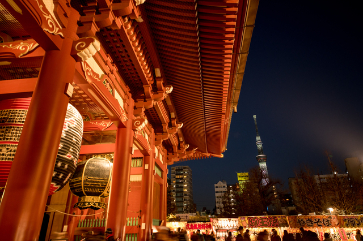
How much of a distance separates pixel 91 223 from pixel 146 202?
7.34 feet

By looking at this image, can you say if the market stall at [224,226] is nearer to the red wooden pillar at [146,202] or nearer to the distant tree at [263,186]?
the red wooden pillar at [146,202]

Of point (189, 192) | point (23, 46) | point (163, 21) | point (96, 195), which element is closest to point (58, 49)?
point (23, 46)

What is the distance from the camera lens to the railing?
8196mm

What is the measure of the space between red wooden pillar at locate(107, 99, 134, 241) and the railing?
9.28ft

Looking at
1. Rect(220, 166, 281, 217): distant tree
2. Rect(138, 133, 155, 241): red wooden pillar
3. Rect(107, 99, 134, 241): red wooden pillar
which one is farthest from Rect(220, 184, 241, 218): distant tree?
Rect(107, 99, 134, 241): red wooden pillar

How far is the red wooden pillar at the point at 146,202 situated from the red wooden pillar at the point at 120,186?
255cm

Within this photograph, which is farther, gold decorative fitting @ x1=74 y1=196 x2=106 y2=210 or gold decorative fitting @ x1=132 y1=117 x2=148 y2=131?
gold decorative fitting @ x1=132 y1=117 x2=148 y2=131

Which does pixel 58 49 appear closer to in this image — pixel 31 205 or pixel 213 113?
pixel 31 205

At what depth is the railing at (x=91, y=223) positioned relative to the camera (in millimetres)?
8196

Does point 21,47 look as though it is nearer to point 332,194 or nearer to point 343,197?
point 343,197

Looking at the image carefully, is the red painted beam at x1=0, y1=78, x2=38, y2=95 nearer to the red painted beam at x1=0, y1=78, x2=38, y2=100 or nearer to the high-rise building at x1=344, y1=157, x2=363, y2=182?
the red painted beam at x1=0, y1=78, x2=38, y2=100

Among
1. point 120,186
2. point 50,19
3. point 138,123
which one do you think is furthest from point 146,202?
point 50,19

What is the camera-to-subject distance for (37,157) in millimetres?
2994

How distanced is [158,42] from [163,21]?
786 mm
